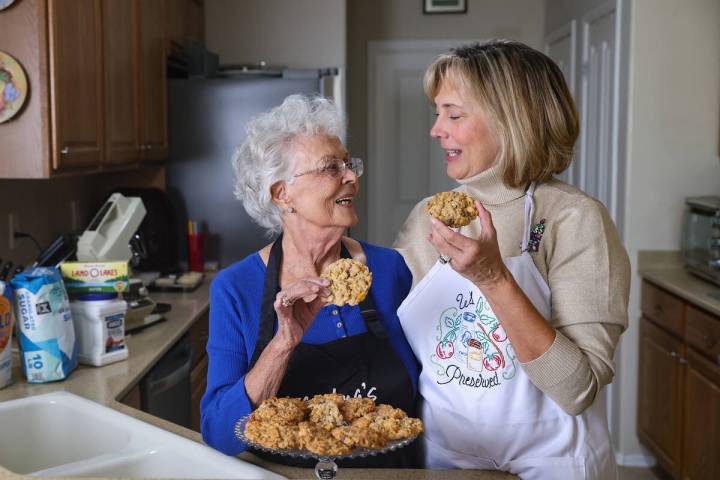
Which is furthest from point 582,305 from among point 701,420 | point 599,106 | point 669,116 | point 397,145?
A: point 397,145

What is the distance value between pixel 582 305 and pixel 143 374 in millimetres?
1308

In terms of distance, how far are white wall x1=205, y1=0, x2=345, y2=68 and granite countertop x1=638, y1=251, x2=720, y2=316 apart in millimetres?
1977

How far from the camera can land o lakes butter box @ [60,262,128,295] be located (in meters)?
2.30

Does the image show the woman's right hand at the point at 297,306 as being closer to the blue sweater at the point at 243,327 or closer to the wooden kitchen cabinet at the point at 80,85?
the blue sweater at the point at 243,327

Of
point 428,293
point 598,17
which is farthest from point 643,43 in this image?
point 428,293

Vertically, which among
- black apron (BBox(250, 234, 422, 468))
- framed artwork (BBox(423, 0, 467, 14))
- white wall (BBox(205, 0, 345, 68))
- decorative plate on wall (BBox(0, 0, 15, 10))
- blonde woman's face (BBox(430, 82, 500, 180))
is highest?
framed artwork (BBox(423, 0, 467, 14))

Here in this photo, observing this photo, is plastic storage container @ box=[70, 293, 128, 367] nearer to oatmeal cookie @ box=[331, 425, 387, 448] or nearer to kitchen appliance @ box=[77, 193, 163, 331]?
kitchen appliance @ box=[77, 193, 163, 331]

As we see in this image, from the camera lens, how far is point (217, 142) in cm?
404

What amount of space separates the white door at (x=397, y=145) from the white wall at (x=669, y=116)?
1.95 metres

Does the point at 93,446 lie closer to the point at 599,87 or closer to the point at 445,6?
the point at 599,87

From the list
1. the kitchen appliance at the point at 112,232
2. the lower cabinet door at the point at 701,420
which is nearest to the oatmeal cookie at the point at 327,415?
the kitchen appliance at the point at 112,232

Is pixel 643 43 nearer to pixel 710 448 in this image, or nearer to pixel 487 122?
pixel 710 448

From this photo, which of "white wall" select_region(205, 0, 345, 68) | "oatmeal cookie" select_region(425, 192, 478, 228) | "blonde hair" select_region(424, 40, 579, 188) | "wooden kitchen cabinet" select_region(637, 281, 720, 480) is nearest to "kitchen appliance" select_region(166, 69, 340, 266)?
"white wall" select_region(205, 0, 345, 68)

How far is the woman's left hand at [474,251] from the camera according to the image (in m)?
1.39
